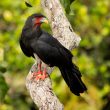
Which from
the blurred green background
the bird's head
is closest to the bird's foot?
the bird's head

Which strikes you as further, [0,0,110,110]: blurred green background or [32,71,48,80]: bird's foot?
[0,0,110,110]: blurred green background

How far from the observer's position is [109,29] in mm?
9375

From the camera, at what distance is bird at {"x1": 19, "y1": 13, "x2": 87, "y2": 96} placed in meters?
4.56

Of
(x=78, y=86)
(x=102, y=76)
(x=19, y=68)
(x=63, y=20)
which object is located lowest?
(x=102, y=76)

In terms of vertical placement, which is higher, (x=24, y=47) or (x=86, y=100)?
(x=24, y=47)

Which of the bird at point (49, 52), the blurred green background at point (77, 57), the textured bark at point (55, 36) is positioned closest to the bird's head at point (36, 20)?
the bird at point (49, 52)

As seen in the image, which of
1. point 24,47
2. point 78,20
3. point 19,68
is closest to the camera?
point 24,47

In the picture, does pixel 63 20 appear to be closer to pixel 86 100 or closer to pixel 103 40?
pixel 86 100

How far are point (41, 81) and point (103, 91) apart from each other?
16.0 feet

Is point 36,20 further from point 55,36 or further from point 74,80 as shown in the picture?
point 74,80

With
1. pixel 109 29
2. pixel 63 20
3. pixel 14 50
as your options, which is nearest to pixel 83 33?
pixel 109 29

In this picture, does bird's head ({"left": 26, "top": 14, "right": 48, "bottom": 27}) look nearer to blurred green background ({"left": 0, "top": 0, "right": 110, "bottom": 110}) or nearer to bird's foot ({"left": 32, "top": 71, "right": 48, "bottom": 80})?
bird's foot ({"left": 32, "top": 71, "right": 48, "bottom": 80})

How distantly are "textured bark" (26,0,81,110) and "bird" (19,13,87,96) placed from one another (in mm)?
77

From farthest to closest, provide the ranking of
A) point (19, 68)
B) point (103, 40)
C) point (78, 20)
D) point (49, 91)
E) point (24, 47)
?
point (103, 40) → point (78, 20) → point (19, 68) → point (24, 47) → point (49, 91)
